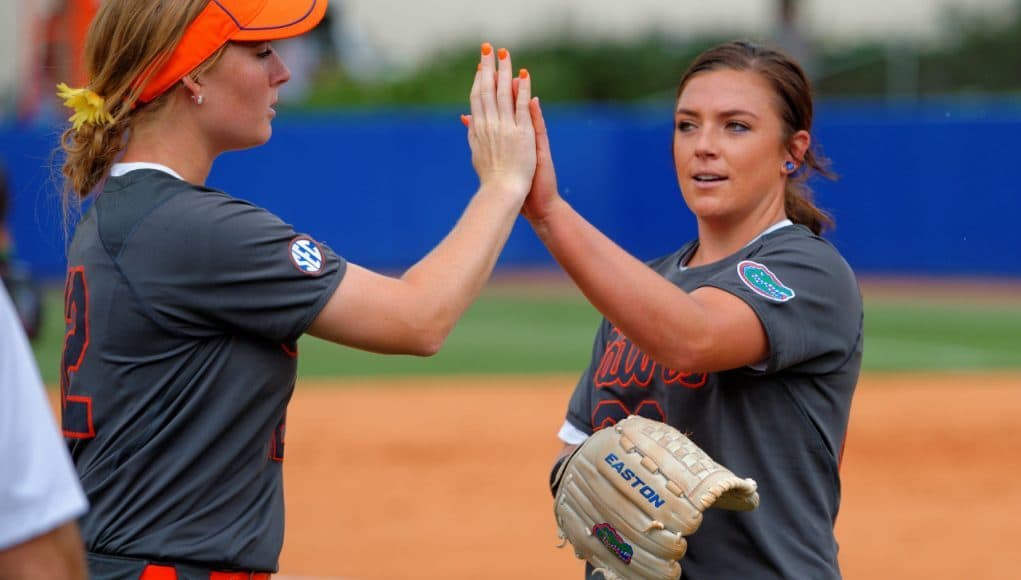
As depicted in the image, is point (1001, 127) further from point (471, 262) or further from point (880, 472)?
point (471, 262)

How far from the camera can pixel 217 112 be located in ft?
7.48

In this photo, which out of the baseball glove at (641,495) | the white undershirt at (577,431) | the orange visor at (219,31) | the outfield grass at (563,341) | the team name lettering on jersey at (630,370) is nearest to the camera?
the orange visor at (219,31)

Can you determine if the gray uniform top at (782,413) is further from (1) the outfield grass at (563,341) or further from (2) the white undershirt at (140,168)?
(1) the outfield grass at (563,341)

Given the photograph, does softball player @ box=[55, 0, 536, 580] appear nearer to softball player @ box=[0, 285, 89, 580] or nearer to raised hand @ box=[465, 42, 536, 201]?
raised hand @ box=[465, 42, 536, 201]

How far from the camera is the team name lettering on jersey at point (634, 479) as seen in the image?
247cm

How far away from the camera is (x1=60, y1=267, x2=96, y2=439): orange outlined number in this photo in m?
2.16

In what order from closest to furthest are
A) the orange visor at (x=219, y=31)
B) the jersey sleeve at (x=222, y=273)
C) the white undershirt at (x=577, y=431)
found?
the jersey sleeve at (x=222, y=273) < the orange visor at (x=219, y=31) < the white undershirt at (x=577, y=431)

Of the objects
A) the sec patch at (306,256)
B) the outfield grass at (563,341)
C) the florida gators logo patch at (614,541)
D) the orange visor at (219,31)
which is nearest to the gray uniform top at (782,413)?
the florida gators logo patch at (614,541)

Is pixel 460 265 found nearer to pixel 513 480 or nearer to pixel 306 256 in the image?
pixel 306 256

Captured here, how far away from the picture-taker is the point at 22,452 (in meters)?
1.50

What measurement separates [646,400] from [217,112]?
1027 millimetres

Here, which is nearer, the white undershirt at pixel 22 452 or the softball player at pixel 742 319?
the white undershirt at pixel 22 452

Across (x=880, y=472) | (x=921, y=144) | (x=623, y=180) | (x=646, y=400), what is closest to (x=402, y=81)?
(x=623, y=180)

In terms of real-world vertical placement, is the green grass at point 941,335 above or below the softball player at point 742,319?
above
